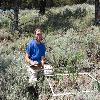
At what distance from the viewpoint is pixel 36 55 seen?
356 inches

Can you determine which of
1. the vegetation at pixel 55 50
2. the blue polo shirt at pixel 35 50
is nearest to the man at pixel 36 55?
the blue polo shirt at pixel 35 50

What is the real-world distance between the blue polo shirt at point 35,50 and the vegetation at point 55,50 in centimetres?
28

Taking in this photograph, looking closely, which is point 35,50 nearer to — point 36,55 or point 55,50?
point 36,55

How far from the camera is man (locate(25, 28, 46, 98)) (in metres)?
8.85

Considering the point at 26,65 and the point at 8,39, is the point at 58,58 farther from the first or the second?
the point at 8,39

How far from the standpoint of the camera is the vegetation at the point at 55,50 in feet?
27.2

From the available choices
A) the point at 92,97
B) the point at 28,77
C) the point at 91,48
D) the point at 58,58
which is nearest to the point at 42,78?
the point at 28,77

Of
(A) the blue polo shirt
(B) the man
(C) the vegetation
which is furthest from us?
(A) the blue polo shirt

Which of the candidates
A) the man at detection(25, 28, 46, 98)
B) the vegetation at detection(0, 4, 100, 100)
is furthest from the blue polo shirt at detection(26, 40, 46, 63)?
the vegetation at detection(0, 4, 100, 100)

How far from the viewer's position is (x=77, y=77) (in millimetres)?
9570

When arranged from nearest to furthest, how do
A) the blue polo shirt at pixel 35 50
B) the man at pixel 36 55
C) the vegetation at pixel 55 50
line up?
the vegetation at pixel 55 50 → the man at pixel 36 55 → the blue polo shirt at pixel 35 50

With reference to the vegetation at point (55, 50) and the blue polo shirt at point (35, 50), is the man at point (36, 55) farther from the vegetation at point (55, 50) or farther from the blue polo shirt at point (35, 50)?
the vegetation at point (55, 50)

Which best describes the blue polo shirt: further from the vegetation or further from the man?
the vegetation

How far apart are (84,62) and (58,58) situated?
0.87m
